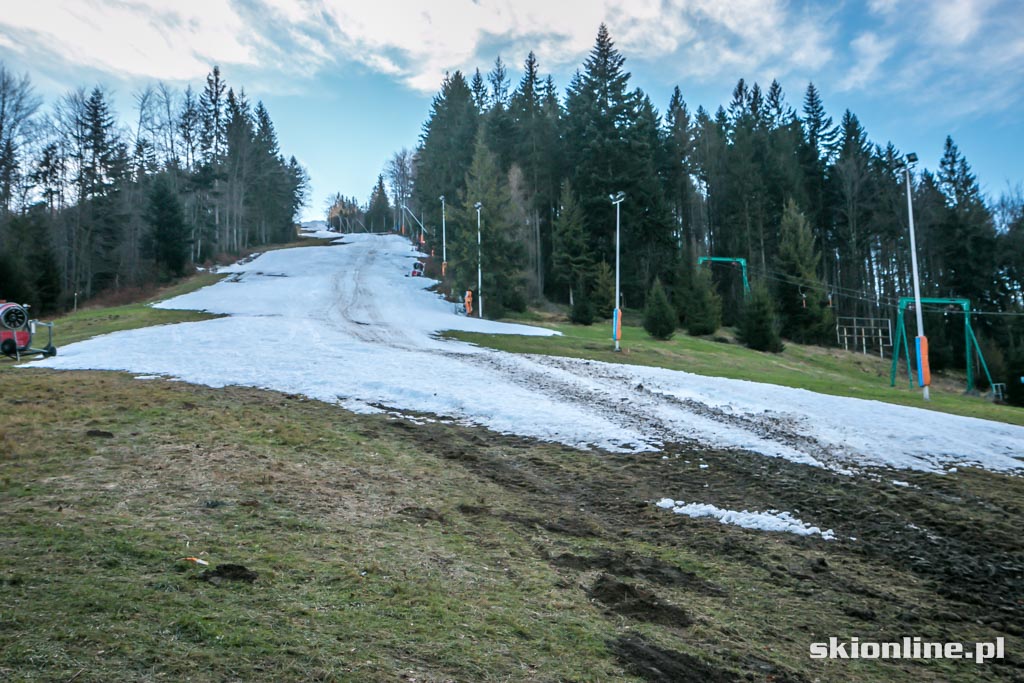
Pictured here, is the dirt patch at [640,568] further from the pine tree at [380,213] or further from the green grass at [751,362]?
the pine tree at [380,213]

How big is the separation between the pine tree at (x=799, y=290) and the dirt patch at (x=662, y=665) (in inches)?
2006

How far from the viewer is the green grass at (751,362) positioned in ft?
57.7

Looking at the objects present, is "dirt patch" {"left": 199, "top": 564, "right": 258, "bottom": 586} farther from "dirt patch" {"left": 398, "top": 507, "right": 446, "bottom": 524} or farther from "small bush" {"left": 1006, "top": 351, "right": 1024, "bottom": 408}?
"small bush" {"left": 1006, "top": 351, "right": 1024, "bottom": 408}

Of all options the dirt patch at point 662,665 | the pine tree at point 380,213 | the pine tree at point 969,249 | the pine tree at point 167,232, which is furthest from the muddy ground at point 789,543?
the pine tree at point 380,213

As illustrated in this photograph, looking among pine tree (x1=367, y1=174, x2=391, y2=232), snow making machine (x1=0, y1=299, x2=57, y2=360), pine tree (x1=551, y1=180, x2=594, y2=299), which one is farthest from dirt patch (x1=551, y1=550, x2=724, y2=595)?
pine tree (x1=367, y1=174, x2=391, y2=232)

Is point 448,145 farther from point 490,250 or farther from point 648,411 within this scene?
point 648,411

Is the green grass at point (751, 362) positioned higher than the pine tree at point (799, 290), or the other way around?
the pine tree at point (799, 290)

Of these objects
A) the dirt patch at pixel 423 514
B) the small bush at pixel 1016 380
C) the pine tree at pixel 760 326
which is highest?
the pine tree at pixel 760 326

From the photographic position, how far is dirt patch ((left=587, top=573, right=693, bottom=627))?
4.82m

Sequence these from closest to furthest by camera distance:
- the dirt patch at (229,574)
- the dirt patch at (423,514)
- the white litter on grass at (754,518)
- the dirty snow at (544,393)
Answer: the dirt patch at (229,574)
the dirt patch at (423,514)
the white litter on grass at (754,518)
the dirty snow at (544,393)

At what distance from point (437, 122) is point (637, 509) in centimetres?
7156

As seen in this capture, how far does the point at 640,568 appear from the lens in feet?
19.4

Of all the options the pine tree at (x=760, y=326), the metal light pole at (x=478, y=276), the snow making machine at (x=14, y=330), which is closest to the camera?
the snow making machine at (x=14, y=330)

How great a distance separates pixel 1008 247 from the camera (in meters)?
56.4
